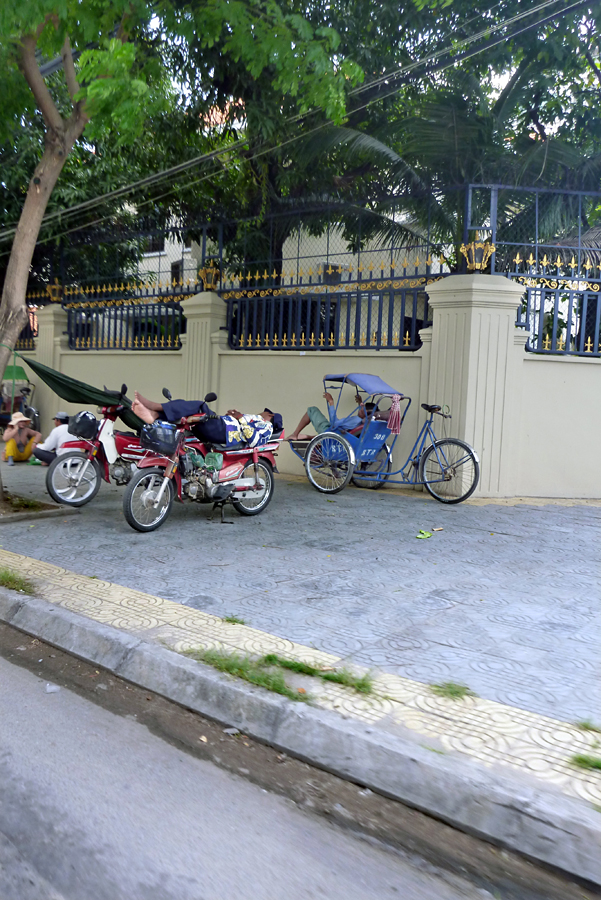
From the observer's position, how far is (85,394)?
9562mm

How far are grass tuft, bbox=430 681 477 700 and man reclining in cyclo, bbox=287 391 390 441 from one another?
6160mm

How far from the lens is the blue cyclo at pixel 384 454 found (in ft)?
30.9

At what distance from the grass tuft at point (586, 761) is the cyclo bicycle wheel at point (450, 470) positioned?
242 inches

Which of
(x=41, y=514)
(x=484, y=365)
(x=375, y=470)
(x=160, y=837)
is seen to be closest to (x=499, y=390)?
(x=484, y=365)

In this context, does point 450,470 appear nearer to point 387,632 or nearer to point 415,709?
point 387,632

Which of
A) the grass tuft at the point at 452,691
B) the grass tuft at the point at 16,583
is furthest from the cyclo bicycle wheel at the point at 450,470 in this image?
the grass tuft at the point at 452,691

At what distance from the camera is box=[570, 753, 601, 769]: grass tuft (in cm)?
298

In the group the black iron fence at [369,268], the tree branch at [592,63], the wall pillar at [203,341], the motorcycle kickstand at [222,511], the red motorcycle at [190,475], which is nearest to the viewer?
the red motorcycle at [190,475]

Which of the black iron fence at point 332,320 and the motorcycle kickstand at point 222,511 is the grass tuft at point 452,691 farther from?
the black iron fence at point 332,320

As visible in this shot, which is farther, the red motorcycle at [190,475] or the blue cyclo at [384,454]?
the blue cyclo at [384,454]

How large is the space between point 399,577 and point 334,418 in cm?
452

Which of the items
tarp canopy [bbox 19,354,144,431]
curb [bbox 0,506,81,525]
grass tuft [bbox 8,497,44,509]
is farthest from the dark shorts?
grass tuft [bbox 8,497,44,509]

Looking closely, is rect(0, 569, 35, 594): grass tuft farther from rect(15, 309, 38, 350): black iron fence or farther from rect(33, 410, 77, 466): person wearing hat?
rect(15, 309, 38, 350): black iron fence

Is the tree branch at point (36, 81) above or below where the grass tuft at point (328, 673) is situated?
above
